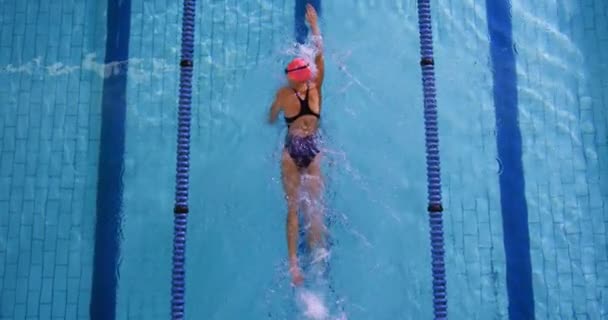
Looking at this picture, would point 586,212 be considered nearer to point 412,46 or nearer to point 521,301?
point 521,301

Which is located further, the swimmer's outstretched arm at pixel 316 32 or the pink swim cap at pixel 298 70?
the swimmer's outstretched arm at pixel 316 32

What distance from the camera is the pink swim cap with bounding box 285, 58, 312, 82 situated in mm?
3664

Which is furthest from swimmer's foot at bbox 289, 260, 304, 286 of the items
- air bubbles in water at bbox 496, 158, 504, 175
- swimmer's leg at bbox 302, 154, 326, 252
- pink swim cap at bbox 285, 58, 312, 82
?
air bubbles in water at bbox 496, 158, 504, 175

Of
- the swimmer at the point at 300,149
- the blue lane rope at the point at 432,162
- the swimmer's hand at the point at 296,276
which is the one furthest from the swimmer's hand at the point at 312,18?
the swimmer's hand at the point at 296,276

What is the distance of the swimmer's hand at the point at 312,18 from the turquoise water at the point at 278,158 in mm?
62

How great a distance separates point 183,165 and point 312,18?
3.73 feet

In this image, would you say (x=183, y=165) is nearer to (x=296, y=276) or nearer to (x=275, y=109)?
(x=275, y=109)

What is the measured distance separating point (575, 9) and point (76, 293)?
325 centimetres

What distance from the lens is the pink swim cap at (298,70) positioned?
3.66m

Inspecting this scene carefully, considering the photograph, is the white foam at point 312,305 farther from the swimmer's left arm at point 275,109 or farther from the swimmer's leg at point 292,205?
the swimmer's left arm at point 275,109

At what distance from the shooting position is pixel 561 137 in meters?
3.93

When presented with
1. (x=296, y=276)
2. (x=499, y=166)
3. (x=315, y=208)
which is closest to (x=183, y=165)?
(x=315, y=208)

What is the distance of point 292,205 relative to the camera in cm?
382

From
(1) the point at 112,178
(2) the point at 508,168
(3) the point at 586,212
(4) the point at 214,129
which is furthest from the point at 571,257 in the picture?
(1) the point at 112,178
